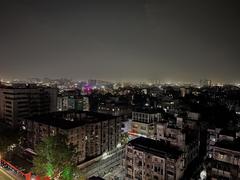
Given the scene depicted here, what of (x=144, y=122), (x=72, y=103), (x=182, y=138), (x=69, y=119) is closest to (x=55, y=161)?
(x=182, y=138)

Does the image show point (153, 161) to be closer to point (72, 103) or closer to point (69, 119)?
point (69, 119)

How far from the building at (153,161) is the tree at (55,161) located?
6325 mm

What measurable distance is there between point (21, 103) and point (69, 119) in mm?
13502

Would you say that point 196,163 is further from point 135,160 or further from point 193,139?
point 135,160

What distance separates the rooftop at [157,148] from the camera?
18359mm

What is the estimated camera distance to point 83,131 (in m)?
24.2

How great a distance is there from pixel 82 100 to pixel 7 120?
2277 cm

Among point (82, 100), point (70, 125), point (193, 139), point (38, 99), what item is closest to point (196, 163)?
point (193, 139)

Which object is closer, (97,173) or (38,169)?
(38,169)

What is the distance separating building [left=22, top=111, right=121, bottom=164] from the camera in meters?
23.5

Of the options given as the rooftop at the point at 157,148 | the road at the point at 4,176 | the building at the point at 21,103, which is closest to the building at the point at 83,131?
the rooftop at the point at 157,148

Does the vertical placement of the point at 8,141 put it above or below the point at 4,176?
above

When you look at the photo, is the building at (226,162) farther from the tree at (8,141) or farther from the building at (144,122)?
the tree at (8,141)

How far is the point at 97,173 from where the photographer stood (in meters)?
23.8
